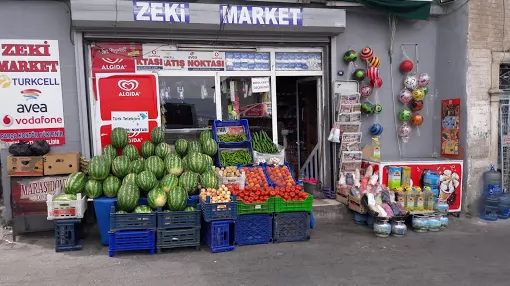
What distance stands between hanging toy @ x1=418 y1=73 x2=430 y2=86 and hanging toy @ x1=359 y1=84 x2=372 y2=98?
1052 mm

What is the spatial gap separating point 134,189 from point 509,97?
282 inches

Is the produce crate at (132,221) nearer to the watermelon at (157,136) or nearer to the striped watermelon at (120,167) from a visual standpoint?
the striped watermelon at (120,167)

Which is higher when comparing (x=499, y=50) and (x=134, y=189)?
(x=499, y=50)

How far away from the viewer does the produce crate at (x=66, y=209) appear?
5312 millimetres

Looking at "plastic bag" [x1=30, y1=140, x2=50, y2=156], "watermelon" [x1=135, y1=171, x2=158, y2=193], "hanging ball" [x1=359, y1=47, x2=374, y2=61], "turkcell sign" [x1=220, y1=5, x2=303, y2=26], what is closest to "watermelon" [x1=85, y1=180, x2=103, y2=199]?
"watermelon" [x1=135, y1=171, x2=158, y2=193]

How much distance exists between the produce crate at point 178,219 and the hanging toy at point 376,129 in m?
4.06

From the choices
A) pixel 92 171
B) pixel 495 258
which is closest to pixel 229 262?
pixel 92 171

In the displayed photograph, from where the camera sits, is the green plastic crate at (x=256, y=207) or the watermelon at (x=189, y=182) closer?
the green plastic crate at (x=256, y=207)

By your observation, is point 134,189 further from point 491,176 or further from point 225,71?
point 491,176

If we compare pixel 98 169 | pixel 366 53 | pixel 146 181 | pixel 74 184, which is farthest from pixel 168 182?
pixel 366 53

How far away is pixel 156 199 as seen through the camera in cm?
539

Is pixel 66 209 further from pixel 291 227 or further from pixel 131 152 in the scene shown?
pixel 291 227

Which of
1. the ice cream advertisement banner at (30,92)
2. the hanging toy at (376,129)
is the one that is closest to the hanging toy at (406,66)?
the hanging toy at (376,129)

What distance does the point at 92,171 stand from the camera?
18.7ft
